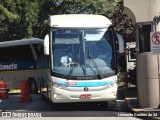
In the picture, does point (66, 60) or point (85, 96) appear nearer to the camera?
point (85, 96)

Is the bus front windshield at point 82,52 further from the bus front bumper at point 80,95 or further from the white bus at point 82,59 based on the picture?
the bus front bumper at point 80,95

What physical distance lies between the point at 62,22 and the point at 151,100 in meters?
4.48

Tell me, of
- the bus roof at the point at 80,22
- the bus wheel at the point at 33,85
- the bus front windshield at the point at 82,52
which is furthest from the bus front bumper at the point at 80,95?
the bus wheel at the point at 33,85

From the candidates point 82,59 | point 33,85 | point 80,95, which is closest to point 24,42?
point 33,85

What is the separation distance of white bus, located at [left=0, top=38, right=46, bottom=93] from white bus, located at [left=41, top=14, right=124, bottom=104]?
11249 millimetres

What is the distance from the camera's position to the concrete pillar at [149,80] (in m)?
15.7

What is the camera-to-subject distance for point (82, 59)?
53.2ft

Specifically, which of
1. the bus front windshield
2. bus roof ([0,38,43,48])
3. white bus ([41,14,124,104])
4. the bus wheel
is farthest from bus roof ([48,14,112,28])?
the bus wheel

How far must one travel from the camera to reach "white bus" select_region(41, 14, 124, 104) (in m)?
15.9

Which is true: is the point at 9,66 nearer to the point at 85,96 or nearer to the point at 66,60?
the point at 66,60

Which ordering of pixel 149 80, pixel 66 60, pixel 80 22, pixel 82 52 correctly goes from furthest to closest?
pixel 80 22 → pixel 82 52 → pixel 66 60 → pixel 149 80

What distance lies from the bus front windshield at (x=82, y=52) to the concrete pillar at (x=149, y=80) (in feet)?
3.77

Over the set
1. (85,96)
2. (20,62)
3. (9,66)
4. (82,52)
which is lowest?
(85,96)

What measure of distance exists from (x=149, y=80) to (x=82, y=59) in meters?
2.58
